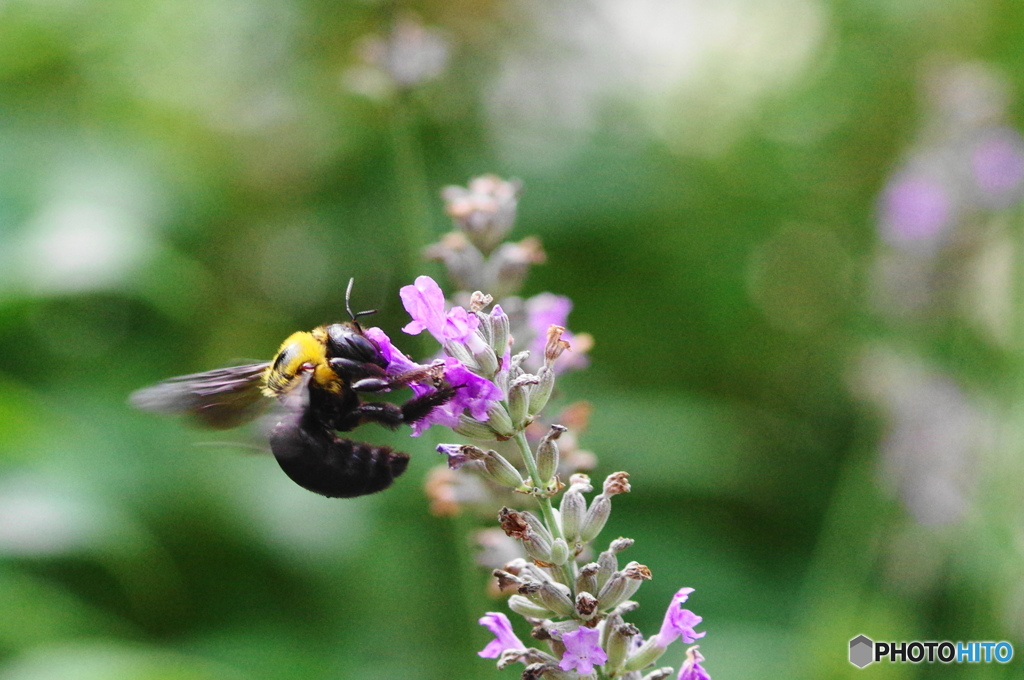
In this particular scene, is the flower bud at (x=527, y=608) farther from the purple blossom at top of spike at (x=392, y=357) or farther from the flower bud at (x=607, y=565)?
the purple blossom at top of spike at (x=392, y=357)

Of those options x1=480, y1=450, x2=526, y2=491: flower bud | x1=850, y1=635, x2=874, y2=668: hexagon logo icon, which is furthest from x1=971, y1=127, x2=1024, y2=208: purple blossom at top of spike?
x1=480, y1=450, x2=526, y2=491: flower bud

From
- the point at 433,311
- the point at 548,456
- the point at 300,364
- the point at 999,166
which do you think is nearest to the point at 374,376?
the point at 300,364

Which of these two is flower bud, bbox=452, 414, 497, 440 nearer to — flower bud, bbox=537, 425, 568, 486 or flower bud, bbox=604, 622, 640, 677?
flower bud, bbox=537, 425, 568, 486

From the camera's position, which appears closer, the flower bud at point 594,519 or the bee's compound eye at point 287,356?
the flower bud at point 594,519

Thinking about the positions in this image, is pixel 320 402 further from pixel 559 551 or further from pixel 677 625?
pixel 677 625

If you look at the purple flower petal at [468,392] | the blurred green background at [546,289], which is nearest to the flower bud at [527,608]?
the purple flower petal at [468,392]

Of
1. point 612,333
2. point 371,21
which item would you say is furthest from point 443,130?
point 612,333
